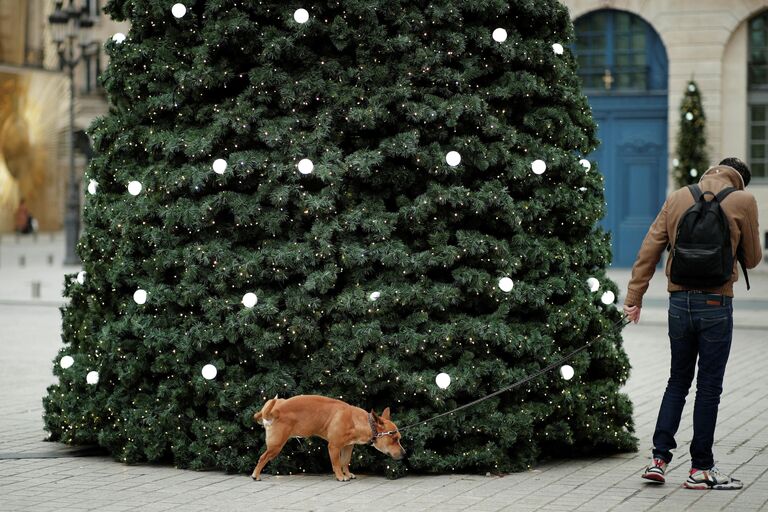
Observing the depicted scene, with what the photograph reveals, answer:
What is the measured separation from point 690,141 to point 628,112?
1856 millimetres

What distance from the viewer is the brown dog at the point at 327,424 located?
7.27m

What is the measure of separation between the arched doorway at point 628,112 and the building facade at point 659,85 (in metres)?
0.02

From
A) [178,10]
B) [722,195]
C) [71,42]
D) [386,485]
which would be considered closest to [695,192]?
[722,195]

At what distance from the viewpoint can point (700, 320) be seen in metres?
7.18

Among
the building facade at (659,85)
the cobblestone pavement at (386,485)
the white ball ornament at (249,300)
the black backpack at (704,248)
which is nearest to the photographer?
the cobblestone pavement at (386,485)

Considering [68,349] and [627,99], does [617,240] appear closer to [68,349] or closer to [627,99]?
[627,99]

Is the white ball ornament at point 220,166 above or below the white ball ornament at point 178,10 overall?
below

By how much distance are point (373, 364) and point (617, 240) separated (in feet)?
77.5

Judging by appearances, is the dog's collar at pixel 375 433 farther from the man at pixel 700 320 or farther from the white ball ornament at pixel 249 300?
the man at pixel 700 320

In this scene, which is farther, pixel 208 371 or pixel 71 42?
pixel 71 42

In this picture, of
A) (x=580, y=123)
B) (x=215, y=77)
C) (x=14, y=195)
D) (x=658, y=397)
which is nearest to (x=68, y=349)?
(x=215, y=77)

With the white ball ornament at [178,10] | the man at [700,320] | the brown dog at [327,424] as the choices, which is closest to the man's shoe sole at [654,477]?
the man at [700,320]

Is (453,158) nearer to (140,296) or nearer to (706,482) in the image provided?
(140,296)

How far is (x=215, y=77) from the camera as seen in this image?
7.94 metres
